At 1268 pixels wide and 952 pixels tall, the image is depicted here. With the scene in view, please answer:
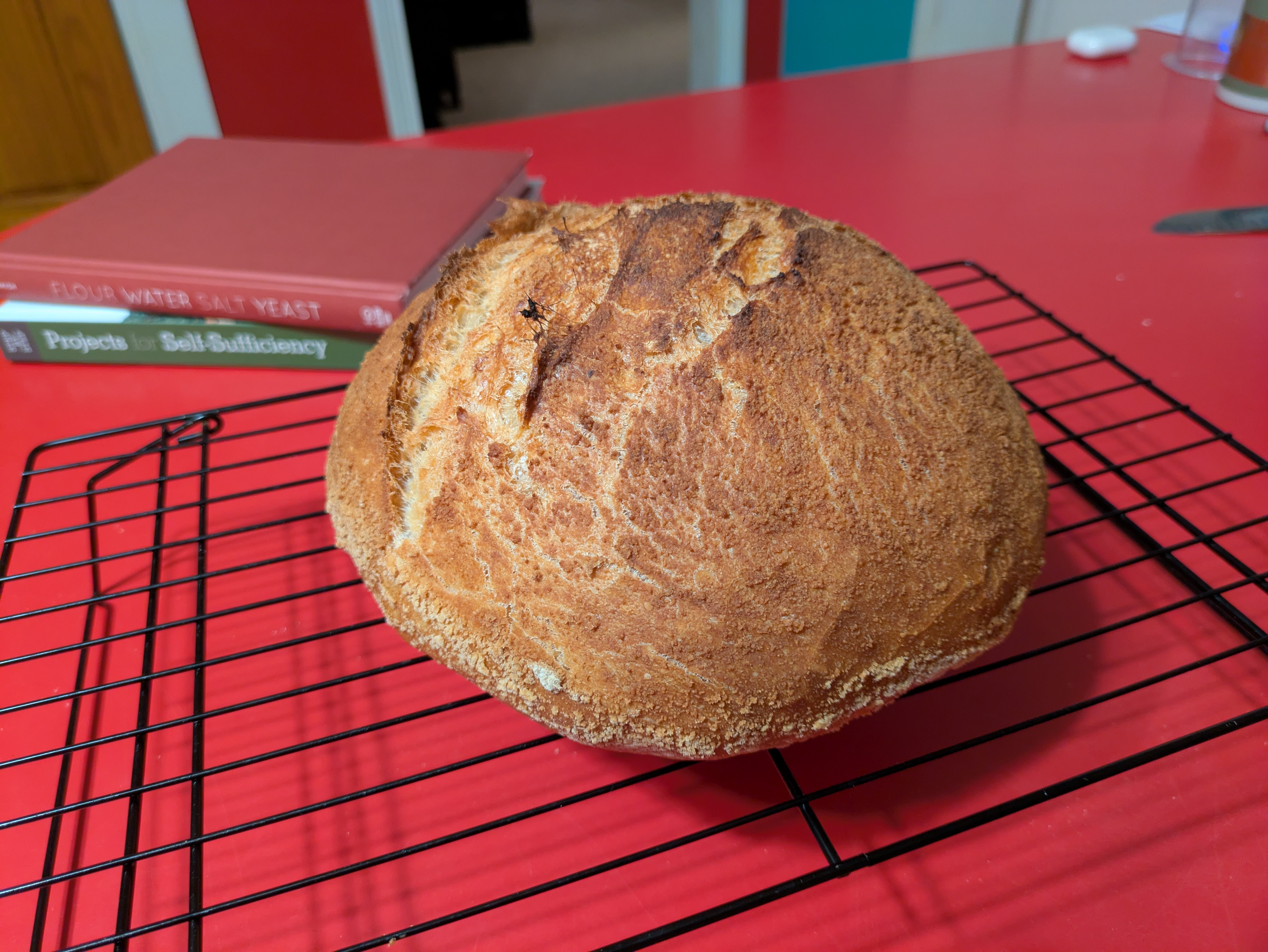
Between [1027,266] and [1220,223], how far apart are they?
35 centimetres

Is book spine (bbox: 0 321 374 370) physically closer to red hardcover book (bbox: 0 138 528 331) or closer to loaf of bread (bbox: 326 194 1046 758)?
red hardcover book (bbox: 0 138 528 331)

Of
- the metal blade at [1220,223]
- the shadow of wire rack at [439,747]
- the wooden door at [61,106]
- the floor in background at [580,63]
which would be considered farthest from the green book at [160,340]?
the floor in background at [580,63]

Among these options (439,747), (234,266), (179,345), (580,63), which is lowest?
(580,63)

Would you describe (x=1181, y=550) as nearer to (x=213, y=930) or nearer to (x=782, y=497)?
(x=782, y=497)

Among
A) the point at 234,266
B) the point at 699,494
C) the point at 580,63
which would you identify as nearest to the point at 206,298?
the point at 234,266

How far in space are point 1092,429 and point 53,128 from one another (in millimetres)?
→ 3339

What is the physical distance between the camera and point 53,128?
2.83 m

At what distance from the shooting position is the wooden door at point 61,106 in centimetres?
260

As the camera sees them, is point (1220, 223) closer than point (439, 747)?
No

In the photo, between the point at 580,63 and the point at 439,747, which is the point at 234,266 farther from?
the point at 580,63

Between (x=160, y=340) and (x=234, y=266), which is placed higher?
(x=234, y=266)

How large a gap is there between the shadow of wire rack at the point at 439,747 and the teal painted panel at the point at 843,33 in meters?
2.85

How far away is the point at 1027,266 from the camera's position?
1.39 metres

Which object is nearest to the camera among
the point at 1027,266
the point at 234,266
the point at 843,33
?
the point at 234,266
